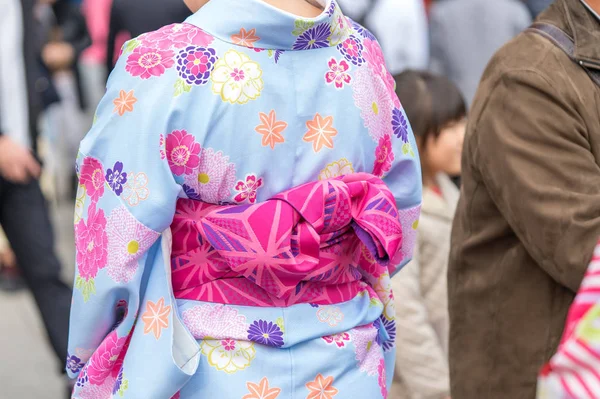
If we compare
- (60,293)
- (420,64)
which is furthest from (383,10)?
(60,293)

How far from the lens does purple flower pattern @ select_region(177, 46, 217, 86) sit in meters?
2.07

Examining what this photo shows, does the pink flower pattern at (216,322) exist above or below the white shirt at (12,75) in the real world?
above

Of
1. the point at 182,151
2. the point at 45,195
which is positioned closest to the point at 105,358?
the point at 182,151

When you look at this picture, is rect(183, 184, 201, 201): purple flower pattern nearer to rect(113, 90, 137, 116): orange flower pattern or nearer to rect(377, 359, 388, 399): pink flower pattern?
rect(113, 90, 137, 116): orange flower pattern

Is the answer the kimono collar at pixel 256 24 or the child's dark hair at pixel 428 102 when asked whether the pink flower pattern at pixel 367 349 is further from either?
the child's dark hair at pixel 428 102

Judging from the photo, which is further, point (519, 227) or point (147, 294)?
point (519, 227)

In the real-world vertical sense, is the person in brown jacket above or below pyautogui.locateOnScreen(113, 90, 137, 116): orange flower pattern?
below

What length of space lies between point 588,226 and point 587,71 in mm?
395

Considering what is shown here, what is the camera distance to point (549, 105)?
2328mm

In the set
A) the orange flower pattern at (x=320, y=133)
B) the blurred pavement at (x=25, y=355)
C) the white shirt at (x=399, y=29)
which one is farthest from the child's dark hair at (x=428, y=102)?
the white shirt at (x=399, y=29)

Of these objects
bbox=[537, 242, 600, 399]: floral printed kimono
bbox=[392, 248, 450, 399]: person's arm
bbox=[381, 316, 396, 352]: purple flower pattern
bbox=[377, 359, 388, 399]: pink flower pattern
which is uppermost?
bbox=[537, 242, 600, 399]: floral printed kimono

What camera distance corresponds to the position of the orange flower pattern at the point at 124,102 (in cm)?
→ 209

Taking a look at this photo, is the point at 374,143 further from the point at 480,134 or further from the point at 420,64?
the point at 420,64

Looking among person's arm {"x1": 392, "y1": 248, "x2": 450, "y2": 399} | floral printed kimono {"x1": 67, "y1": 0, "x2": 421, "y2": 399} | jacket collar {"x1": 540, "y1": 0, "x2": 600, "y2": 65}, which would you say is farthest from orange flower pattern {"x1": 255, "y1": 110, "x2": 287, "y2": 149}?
person's arm {"x1": 392, "y1": 248, "x2": 450, "y2": 399}
